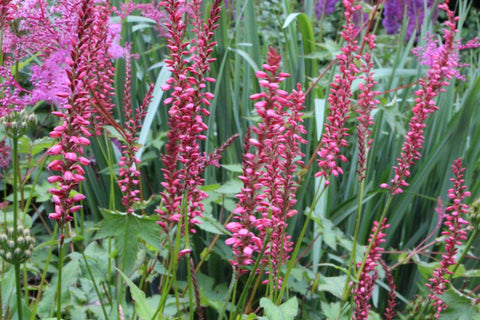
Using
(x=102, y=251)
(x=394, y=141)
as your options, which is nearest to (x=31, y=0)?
(x=102, y=251)

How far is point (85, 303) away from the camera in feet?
7.13

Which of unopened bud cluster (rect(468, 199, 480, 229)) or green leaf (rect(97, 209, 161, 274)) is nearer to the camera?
green leaf (rect(97, 209, 161, 274))

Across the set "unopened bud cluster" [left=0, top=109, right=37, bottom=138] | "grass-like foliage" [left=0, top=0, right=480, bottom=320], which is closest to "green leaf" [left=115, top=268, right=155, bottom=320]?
"grass-like foliage" [left=0, top=0, right=480, bottom=320]

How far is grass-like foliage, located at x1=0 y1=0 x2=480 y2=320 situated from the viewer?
3.98ft

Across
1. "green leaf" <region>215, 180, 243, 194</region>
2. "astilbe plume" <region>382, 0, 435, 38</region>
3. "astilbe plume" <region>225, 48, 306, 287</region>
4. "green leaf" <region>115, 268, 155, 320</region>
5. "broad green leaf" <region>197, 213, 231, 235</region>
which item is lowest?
"green leaf" <region>115, 268, 155, 320</region>

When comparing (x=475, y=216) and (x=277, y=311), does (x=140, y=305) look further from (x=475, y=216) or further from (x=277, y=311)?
(x=475, y=216)

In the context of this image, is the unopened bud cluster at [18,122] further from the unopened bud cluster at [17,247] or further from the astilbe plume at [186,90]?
the astilbe plume at [186,90]

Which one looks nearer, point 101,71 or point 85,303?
point 101,71

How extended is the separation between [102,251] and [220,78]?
1214mm

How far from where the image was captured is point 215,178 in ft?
9.78

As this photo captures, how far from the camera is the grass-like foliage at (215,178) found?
1.21m

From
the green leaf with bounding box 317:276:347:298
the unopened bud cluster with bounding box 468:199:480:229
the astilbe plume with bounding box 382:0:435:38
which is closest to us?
the unopened bud cluster with bounding box 468:199:480:229

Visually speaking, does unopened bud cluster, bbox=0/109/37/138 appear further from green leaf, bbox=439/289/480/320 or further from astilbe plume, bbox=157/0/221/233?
green leaf, bbox=439/289/480/320

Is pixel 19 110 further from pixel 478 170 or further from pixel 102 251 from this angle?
pixel 478 170
